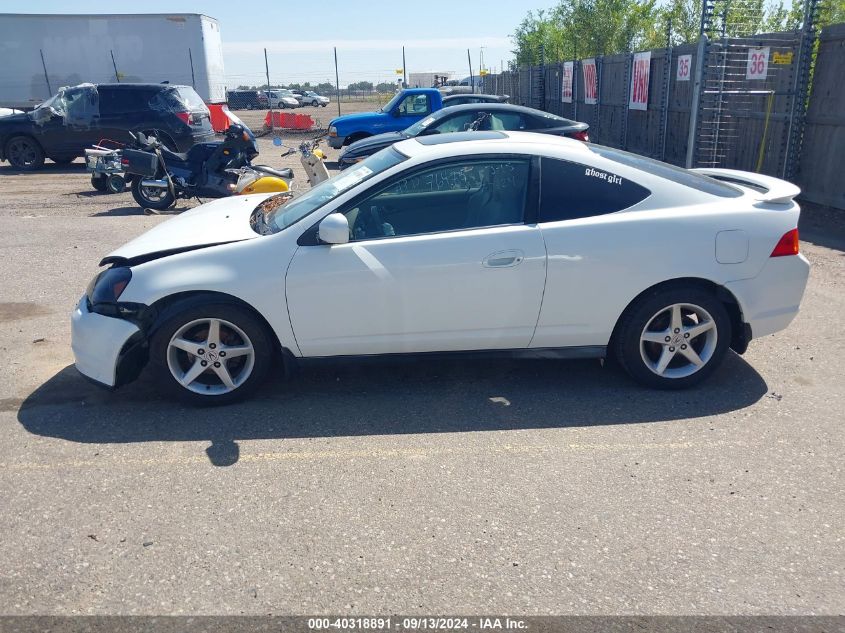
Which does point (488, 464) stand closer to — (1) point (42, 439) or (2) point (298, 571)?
(2) point (298, 571)

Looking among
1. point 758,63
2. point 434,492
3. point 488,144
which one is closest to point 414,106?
point 758,63

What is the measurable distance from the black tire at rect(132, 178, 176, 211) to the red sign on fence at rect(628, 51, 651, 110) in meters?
10.4

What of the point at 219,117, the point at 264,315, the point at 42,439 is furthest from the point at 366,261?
the point at 219,117

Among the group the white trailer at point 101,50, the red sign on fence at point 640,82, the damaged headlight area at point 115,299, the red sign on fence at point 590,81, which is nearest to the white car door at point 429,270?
the damaged headlight area at point 115,299

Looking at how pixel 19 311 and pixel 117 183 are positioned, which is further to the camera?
pixel 117 183

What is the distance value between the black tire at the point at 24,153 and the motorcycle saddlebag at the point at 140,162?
7.03 metres

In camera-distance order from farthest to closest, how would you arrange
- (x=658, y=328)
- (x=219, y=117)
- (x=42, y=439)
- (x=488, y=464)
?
1. (x=219, y=117)
2. (x=658, y=328)
3. (x=42, y=439)
4. (x=488, y=464)

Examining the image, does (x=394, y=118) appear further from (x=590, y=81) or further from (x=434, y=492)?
(x=434, y=492)

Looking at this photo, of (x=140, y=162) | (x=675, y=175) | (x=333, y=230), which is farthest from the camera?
(x=140, y=162)

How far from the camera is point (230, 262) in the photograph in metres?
4.24

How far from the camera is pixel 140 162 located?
1091 cm

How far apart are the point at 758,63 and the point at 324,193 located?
29.9 ft

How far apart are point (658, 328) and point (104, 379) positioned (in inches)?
134

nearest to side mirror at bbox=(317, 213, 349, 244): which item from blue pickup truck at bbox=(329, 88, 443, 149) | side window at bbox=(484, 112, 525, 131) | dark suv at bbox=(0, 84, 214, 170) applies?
side window at bbox=(484, 112, 525, 131)
